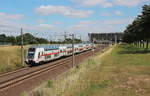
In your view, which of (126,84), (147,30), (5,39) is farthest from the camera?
(5,39)

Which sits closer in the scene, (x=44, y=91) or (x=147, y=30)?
(x=44, y=91)

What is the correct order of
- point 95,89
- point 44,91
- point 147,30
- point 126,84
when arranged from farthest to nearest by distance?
point 147,30 < point 126,84 < point 95,89 < point 44,91

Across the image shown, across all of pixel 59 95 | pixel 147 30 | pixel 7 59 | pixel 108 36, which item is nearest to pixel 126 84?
pixel 59 95

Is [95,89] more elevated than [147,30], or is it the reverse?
[147,30]

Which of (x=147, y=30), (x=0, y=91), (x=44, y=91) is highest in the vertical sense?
(x=147, y=30)

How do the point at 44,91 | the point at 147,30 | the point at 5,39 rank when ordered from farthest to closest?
1. the point at 5,39
2. the point at 147,30
3. the point at 44,91

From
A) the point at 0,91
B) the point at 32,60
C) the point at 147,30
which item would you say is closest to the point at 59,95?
the point at 0,91

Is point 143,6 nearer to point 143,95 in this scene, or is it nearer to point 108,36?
point 143,95

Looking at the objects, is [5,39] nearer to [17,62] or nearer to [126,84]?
[17,62]

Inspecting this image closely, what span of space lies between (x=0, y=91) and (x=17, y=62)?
78.1 feet

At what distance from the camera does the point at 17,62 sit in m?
42.6

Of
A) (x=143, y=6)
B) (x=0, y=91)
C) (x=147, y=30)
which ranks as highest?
(x=143, y=6)

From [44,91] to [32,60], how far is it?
87.1 ft

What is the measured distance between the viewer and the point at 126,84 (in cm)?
1780
